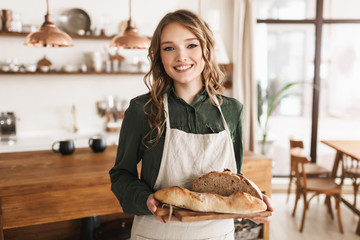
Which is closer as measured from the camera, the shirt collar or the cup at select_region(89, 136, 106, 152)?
the shirt collar

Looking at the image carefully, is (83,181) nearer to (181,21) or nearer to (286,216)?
(181,21)

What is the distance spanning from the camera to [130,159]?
1309 millimetres

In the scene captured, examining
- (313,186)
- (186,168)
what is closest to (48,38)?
(186,168)

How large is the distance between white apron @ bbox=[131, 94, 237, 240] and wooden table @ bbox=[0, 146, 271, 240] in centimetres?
88

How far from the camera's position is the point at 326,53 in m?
4.71

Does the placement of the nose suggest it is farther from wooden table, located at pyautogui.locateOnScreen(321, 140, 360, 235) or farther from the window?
the window

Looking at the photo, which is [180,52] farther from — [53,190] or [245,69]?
[245,69]

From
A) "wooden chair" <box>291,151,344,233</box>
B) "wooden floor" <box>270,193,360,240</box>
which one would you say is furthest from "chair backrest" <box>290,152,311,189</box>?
"wooden floor" <box>270,193,360,240</box>

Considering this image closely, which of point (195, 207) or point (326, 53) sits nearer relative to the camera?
point (195, 207)

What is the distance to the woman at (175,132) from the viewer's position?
4.12 feet

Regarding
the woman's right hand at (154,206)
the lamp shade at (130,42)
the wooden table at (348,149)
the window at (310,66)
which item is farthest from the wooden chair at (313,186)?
the woman's right hand at (154,206)

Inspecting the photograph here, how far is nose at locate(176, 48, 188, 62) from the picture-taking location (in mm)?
1227

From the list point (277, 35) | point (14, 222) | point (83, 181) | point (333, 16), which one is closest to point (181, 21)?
point (83, 181)

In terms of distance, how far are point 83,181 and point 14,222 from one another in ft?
1.44
